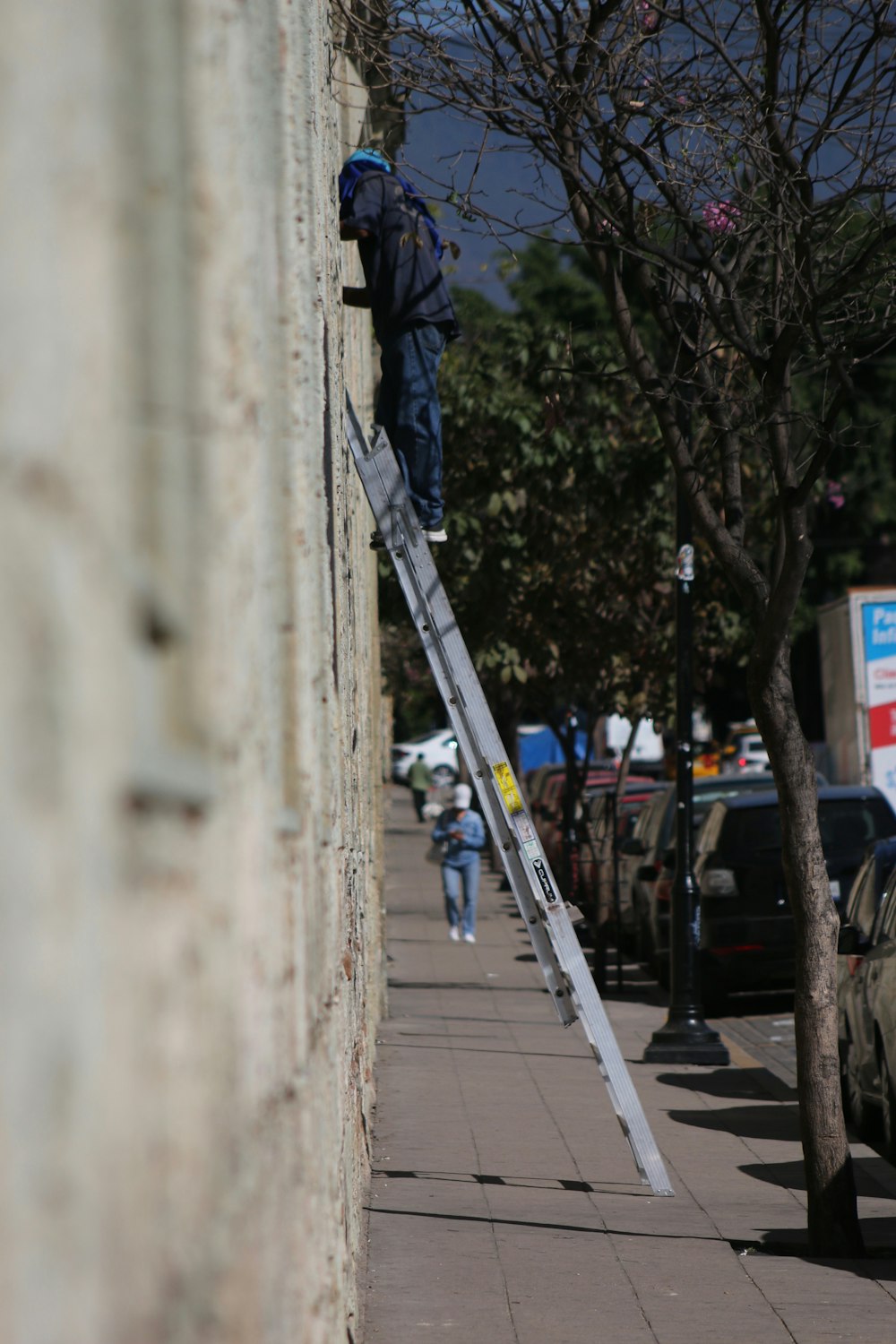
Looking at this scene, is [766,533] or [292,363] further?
[766,533]

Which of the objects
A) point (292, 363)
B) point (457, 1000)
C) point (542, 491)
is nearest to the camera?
point (292, 363)

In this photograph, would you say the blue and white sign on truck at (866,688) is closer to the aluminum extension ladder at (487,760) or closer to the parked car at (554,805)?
the parked car at (554,805)

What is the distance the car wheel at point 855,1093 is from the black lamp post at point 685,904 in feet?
7.28

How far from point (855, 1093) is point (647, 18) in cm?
598

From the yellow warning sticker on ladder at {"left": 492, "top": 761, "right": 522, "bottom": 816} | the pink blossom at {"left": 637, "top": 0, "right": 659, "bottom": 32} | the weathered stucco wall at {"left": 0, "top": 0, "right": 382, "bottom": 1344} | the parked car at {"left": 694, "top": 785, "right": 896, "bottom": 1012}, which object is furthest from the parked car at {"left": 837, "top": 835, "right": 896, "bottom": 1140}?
the weathered stucco wall at {"left": 0, "top": 0, "right": 382, "bottom": 1344}

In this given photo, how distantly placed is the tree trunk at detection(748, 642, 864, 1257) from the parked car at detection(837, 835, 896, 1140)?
6.55ft

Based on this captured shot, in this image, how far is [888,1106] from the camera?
29.5ft

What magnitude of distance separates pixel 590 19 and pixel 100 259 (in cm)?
731

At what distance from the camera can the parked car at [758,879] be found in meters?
14.7

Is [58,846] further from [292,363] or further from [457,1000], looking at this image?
[457,1000]

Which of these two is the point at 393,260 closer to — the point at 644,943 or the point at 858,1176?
the point at 858,1176

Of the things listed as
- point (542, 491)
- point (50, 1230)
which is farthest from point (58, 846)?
point (542, 491)

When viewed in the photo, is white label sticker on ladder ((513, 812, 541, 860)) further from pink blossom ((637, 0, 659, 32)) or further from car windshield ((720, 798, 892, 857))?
car windshield ((720, 798, 892, 857))

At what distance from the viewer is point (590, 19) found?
7973 mm
